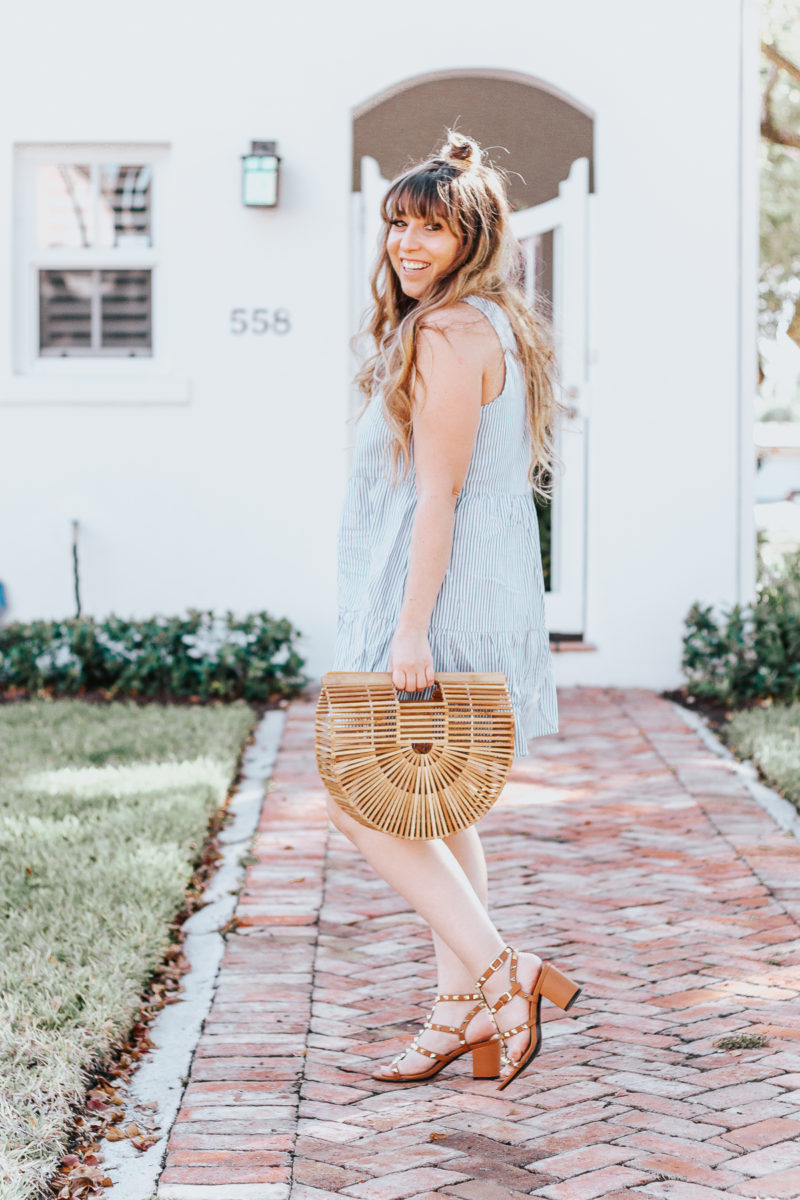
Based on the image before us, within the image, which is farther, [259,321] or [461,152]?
[259,321]

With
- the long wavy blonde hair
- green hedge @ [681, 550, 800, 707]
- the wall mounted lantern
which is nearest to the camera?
the long wavy blonde hair

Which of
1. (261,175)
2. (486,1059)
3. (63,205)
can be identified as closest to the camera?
(486,1059)

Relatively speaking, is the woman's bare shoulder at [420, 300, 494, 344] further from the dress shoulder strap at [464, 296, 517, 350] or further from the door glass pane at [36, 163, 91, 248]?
the door glass pane at [36, 163, 91, 248]

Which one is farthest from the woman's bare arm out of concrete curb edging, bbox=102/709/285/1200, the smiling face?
concrete curb edging, bbox=102/709/285/1200

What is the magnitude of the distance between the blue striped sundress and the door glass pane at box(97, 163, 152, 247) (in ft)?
16.2

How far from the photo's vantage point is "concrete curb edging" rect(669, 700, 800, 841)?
4.55 meters

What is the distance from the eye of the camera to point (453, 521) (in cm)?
248

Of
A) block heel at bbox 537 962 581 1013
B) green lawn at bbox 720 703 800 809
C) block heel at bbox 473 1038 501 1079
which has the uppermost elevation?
block heel at bbox 537 962 581 1013

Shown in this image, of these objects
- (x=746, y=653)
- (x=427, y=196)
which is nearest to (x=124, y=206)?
(x=746, y=653)

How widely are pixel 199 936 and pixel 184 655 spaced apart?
10.5 ft

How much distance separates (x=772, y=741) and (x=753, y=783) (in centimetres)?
31

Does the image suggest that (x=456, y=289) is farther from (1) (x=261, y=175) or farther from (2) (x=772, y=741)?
(1) (x=261, y=175)

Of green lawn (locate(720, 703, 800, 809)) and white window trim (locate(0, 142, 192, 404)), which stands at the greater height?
white window trim (locate(0, 142, 192, 404))

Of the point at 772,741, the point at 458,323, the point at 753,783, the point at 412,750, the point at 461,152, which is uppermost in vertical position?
the point at 461,152
